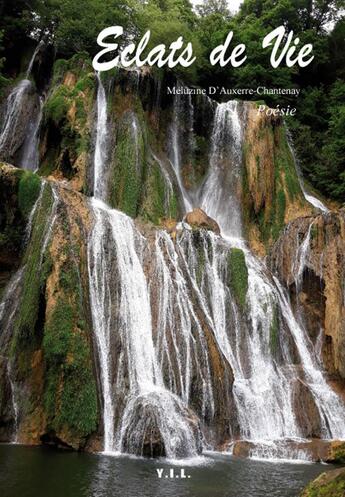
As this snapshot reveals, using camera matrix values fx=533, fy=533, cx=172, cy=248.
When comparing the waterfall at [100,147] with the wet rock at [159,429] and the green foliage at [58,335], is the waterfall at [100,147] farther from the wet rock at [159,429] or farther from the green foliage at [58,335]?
the wet rock at [159,429]

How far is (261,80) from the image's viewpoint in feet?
130

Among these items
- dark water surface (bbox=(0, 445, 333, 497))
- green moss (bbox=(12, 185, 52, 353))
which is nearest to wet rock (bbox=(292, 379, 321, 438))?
dark water surface (bbox=(0, 445, 333, 497))

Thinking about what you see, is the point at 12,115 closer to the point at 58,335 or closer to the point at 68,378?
the point at 58,335

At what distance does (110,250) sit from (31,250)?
2852mm

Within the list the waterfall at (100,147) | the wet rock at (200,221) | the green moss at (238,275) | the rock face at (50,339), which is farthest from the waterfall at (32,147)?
the green moss at (238,275)

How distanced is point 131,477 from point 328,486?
557 centimetres

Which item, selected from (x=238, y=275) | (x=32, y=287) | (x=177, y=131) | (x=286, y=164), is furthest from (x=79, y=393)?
(x=177, y=131)

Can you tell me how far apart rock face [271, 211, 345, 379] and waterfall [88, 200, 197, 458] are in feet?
25.7

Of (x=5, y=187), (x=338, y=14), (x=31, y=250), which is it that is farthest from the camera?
(x=338, y=14)

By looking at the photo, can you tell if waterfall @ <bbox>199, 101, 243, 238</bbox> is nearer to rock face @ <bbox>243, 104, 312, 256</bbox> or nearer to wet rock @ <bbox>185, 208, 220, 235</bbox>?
rock face @ <bbox>243, 104, 312, 256</bbox>

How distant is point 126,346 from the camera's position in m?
17.8

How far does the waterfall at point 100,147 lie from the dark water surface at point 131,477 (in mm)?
14685

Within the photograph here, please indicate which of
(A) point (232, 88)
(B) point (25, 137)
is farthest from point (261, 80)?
(B) point (25, 137)

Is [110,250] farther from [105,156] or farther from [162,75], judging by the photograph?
[162,75]
